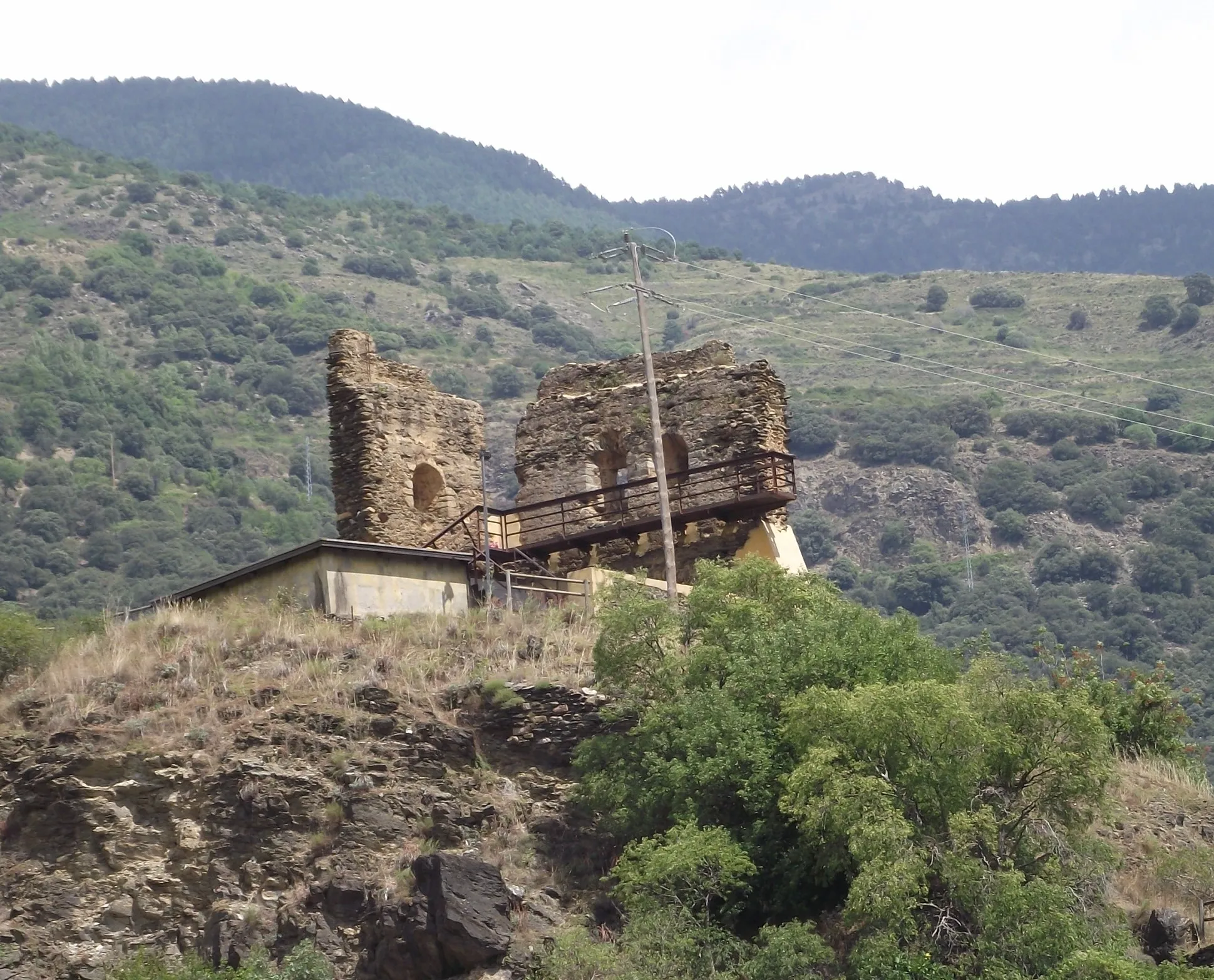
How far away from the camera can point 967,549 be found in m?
114

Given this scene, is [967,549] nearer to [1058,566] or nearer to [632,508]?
[1058,566]

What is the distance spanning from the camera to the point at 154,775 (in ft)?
92.7

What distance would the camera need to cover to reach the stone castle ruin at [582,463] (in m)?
38.2

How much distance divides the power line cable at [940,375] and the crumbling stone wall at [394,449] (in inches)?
2938

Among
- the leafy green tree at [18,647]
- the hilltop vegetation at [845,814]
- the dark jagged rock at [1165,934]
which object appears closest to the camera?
the hilltop vegetation at [845,814]

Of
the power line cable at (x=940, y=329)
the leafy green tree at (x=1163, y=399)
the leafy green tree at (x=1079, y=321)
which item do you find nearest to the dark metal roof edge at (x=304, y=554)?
the power line cable at (x=940, y=329)

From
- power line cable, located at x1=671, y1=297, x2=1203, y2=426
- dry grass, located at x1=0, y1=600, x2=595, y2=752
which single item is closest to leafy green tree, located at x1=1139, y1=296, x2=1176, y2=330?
power line cable, located at x1=671, y1=297, x2=1203, y2=426

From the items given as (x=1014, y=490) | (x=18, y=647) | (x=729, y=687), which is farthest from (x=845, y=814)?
(x=1014, y=490)

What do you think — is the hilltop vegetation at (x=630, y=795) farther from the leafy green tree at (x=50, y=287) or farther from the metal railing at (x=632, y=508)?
the leafy green tree at (x=50, y=287)

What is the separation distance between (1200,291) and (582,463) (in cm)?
10523

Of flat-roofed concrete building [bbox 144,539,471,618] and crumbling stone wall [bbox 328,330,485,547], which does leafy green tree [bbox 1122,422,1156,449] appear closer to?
crumbling stone wall [bbox 328,330,485,547]

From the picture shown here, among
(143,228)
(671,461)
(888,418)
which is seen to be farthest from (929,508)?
(671,461)

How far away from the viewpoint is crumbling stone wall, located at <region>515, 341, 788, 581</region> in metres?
38.5

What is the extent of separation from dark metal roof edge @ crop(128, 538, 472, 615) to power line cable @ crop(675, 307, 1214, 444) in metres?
80.1
